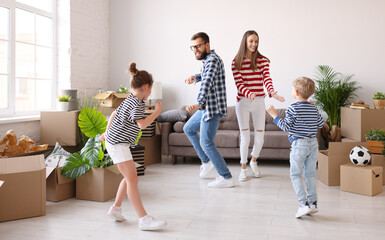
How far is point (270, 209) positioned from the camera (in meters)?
3.02

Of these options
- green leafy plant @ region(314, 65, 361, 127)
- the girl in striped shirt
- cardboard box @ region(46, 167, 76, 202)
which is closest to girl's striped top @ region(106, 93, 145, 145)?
the girl in striped shirt

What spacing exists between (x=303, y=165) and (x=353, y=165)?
107 centimetres

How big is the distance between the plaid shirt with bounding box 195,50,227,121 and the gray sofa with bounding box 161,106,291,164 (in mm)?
1450

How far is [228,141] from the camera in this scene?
16.4 ft

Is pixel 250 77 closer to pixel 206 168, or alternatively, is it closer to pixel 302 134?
pixel 206 168

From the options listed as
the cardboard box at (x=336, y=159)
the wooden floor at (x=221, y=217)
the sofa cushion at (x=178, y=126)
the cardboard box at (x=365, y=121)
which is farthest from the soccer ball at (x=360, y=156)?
the sofa cushion at (x=178, y=126)

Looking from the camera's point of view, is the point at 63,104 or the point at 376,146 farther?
the point at 63,104

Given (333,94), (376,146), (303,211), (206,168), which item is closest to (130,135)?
(303,211)

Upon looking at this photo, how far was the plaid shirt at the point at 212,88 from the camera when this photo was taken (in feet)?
11.5

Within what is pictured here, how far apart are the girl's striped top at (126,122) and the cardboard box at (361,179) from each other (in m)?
2.10

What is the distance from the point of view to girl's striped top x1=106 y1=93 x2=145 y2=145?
8.17 ft

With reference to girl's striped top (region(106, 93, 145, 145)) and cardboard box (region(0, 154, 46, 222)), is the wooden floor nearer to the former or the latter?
cardboard box (region(0, 154, 46, 222))

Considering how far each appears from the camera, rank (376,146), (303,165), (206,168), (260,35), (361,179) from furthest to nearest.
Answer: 1. (260,35)
2. (206,168)
3. (376,146)
4. (361,179)
5. (303,165)

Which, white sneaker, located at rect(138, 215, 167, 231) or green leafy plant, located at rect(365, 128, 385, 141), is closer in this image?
white sneaker, located at rect(138, 215, 167, 231)
